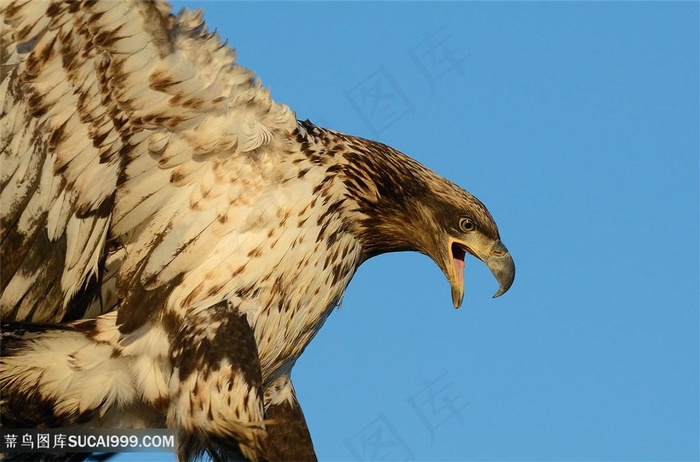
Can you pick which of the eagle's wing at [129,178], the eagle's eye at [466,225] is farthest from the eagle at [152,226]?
the eagle's eye at [466,225]

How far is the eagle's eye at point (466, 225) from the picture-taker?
8883 millimetres

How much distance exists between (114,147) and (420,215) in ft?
6.09

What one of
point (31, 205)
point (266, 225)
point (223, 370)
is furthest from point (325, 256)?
point (31, 205)

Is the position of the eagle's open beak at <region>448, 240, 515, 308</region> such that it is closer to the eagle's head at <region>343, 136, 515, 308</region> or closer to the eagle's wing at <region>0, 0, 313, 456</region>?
→ the eagle's head at <region>343, 136, 515, 308</region>

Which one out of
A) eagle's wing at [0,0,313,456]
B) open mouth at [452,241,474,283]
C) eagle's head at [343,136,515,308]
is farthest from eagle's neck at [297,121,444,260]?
eagle's wing at [0,0,313,456]

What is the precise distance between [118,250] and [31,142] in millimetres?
820

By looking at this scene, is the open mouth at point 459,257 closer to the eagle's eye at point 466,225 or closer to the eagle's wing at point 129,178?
the eagle's eye at point 466,225

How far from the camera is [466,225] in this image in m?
8.90

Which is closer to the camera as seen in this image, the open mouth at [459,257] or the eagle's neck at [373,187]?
the eagle's neck at [373,187]

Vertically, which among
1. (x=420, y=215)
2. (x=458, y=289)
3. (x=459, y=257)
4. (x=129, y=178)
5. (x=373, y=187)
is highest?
(x=129, y=178)

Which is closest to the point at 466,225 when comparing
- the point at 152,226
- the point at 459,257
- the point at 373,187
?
the point at 459,257

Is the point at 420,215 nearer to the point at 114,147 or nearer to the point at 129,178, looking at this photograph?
the point at 129,178

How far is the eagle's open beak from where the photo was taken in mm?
8867

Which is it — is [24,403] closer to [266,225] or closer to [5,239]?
[5,239]
